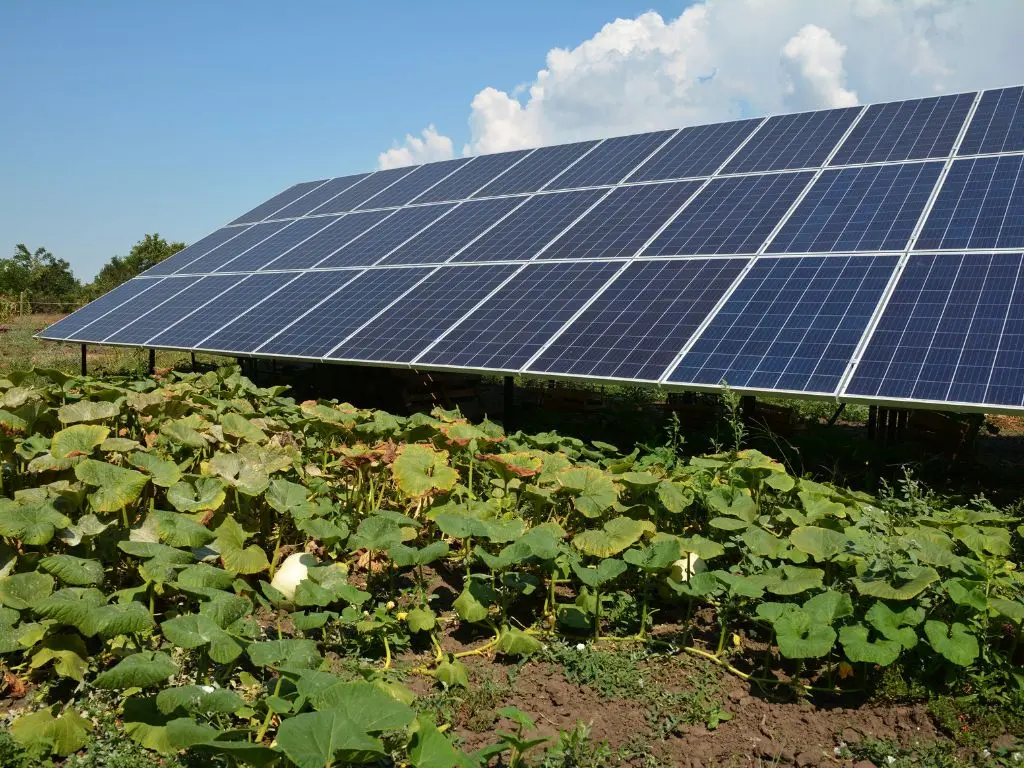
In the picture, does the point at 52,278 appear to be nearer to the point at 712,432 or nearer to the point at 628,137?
the point at 628,137

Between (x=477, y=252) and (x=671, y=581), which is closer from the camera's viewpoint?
(x=671, y=581)

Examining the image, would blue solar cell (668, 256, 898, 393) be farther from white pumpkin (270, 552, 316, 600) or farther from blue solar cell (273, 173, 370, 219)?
blue solar cell (273, 173, 370, 219)

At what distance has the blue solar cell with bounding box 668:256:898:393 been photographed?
8.22 m

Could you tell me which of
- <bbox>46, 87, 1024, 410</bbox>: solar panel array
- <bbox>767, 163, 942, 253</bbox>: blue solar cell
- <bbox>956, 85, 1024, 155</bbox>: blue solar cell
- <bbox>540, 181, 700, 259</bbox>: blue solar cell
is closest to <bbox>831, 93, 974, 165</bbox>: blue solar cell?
<bbox>46, 87, 1024, 410</bbox>: solar panel array

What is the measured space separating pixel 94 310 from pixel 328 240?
5417 millimetres

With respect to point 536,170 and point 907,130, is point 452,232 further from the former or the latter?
point 907,130

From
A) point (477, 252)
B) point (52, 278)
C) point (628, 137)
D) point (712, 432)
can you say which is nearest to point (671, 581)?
point (712, 432)

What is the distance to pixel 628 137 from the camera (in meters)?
17.0

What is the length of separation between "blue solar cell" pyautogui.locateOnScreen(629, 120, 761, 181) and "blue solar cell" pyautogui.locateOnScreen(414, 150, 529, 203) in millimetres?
3693

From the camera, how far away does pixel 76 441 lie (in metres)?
6.21

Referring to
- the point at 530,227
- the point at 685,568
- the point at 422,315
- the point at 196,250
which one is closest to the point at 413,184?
the point at 196,250

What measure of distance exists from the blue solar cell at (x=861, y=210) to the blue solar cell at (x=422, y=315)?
3.94 m

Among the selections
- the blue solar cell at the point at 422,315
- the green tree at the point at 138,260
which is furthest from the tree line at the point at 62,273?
the blue solar cell at the point at 422,315

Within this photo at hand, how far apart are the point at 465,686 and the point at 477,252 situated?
30.6 ft
